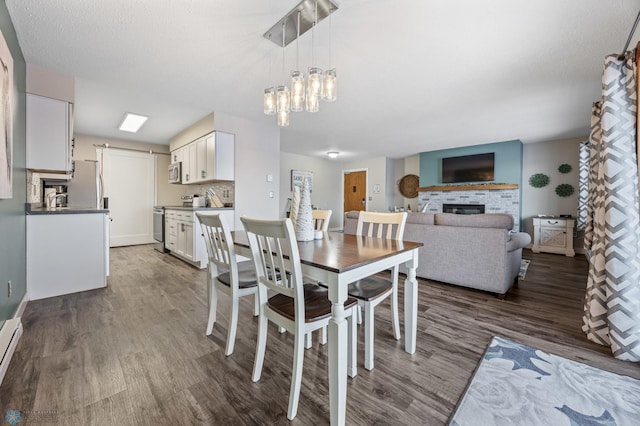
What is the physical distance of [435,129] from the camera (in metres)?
4.70

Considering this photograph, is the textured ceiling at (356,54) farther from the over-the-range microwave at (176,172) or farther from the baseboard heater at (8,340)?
the baseboard heater at (8,340)

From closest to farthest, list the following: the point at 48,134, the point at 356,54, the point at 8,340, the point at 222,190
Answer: the point at 8,340 → the point at 356,54 → the point at 48,134 → the point at 222,190

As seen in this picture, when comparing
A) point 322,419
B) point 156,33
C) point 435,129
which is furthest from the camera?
point 435,129

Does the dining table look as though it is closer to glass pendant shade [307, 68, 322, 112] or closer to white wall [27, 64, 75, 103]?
glass pendant shade [307, 68, 322, 112]

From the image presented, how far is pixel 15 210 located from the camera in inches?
83.0

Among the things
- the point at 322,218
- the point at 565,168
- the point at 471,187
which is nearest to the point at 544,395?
the point at 322,218

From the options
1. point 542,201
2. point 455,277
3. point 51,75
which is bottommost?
point 455,277

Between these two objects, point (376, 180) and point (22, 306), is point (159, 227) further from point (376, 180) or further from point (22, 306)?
point (376, 180)

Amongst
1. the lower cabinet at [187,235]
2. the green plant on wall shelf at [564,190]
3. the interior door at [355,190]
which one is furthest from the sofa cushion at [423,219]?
the interior door at [355,190]

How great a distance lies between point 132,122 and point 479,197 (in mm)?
7004

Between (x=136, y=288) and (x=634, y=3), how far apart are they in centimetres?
483

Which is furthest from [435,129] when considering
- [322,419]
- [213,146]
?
[322,419]

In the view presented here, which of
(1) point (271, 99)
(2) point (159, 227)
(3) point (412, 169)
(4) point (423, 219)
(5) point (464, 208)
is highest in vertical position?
(3) point (412, 169)

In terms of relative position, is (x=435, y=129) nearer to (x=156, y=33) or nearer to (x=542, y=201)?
(x=542, y=201)
